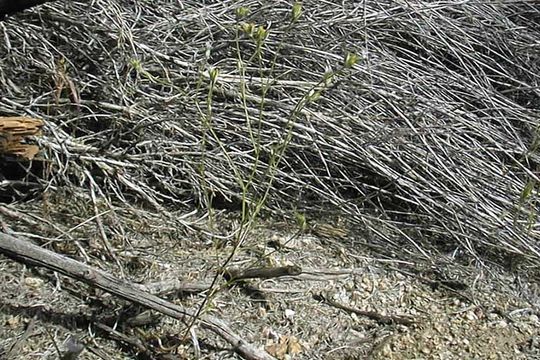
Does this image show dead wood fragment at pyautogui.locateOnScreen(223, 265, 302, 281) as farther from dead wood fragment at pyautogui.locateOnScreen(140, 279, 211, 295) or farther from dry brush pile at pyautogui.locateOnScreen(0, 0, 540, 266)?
dry brush pile at pyautogui.locateOnScreen(0, 0, 540, 266)

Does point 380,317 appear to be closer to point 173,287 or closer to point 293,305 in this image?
point 293,305

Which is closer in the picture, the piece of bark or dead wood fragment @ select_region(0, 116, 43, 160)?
the piece of bark

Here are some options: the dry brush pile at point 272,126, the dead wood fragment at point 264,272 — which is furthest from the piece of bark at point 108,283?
the dry brush pile at point 272,126

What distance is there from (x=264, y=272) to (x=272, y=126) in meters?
0.55

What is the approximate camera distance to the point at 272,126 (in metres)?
2.82

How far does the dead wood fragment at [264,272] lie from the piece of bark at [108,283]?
19 centimetres

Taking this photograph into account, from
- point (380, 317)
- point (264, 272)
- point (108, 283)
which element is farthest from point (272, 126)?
point (108, 283)

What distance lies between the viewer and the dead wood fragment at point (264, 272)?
2.48 m

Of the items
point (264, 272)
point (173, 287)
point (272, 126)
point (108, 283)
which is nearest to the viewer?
point (108, 283)

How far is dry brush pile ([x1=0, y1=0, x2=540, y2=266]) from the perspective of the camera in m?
2.77

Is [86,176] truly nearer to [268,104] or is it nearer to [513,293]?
[268,104]

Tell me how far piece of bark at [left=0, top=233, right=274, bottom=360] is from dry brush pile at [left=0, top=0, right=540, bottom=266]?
1.06ft

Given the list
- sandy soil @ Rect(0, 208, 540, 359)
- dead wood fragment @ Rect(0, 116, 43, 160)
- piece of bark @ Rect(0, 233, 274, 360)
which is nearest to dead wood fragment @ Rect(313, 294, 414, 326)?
sandy soil @ Rect(0, 208, 540, 359)

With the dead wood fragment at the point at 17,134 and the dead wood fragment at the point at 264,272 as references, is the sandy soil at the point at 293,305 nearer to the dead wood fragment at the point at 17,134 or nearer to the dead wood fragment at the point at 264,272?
the dead wood fragment at the point at 264,272
